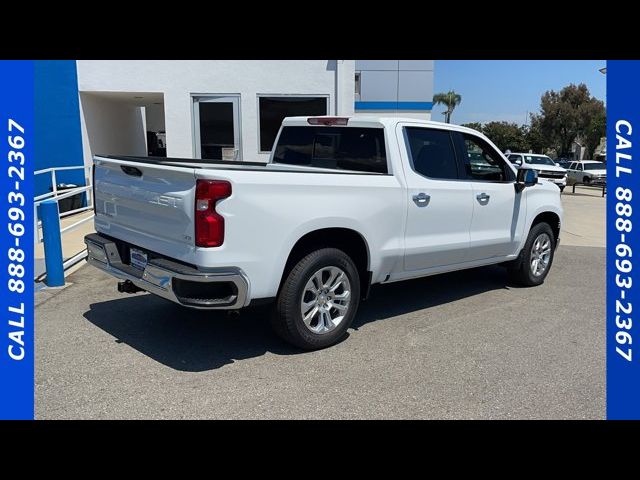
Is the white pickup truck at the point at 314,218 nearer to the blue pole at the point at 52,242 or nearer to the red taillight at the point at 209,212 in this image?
the red taillight at the point at 209,212

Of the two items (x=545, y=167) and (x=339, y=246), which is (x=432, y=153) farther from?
(x=545, y=167)

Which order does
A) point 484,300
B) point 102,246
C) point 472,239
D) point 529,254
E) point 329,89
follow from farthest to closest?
point 329,89
point 529,254
point 484,300
point 472,239
point 102,246

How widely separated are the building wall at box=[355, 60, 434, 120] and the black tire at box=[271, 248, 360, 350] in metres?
18.3

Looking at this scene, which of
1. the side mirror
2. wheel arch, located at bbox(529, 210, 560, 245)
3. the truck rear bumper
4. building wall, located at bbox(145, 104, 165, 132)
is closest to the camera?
the truck rear bumper

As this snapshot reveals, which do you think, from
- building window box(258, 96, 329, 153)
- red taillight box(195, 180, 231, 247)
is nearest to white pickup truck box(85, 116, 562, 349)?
red taillight box(195, 180, 231, 247)

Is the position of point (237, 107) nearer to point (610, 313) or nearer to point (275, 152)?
point (275, 152)

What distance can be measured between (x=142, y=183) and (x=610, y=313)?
391 cm

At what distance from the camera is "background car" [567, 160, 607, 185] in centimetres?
3136

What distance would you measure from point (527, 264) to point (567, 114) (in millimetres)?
60726

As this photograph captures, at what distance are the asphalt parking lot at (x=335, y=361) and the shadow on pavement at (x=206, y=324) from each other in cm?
2

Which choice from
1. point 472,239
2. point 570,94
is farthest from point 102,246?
point 570,94

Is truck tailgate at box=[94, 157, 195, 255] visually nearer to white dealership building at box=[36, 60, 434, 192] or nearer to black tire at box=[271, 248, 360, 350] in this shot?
black tire at box=[271, 248, 360, 350]

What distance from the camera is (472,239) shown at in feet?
19.0

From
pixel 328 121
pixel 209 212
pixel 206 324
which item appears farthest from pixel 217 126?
pixel 209 212
